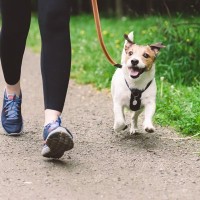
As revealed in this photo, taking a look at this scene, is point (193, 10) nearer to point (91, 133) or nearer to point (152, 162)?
point (91, 133)

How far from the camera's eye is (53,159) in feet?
12.0

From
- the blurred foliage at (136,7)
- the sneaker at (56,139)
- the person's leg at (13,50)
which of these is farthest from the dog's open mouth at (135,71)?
the blurred foliage at (136,7)

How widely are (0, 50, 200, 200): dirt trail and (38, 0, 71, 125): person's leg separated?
37 cm

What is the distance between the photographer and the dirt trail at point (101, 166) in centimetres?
315

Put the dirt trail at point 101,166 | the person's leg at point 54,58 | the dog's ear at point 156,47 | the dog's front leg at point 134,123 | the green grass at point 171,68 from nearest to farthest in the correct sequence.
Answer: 1. the dirt trail at point 101,166
2. the person's leg at point 54,58
3. the dog's ear at point 156,47
4. the dog's front leg at point 134,123
5. the green grass at point 171,68

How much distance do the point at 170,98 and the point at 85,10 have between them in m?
15.6

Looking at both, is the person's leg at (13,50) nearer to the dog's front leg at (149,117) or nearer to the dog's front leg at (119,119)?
the dog's front leg at (119,119)

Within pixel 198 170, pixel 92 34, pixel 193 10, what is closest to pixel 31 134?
pixel 198 170

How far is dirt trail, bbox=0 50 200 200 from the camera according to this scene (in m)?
3.15

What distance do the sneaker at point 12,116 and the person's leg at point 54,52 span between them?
28.2 inches

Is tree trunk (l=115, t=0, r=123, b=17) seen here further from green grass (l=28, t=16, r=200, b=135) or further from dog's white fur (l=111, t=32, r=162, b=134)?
dog's white fur (l=111, t=32, r=162, b=134)

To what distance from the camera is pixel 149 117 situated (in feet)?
13.9

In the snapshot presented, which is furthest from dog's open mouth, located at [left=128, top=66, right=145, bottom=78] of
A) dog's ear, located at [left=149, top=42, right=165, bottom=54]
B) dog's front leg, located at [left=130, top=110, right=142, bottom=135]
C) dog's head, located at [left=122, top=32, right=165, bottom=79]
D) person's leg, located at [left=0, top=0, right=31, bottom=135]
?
person's leg, located at [left=0, top=0, right=31, bottom=135]

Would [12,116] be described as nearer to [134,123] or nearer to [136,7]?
[134,123]
